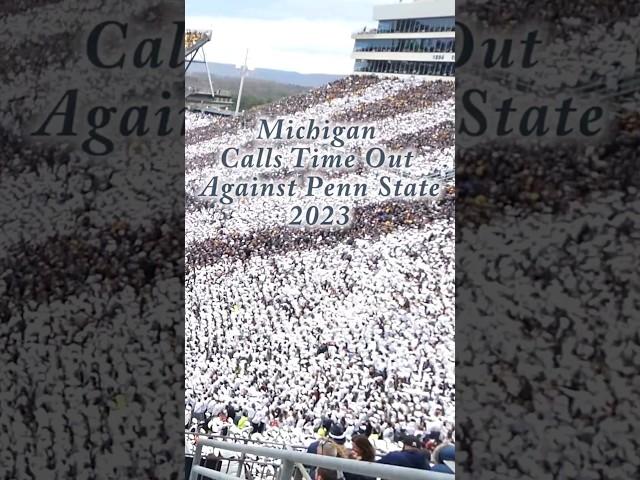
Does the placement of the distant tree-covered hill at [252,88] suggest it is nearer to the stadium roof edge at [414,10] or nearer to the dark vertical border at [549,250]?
the stadium roof edge at [414,10]

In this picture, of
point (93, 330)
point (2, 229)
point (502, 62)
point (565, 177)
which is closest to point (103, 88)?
point (2, 229)

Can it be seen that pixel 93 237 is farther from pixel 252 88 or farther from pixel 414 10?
pixel 252 88

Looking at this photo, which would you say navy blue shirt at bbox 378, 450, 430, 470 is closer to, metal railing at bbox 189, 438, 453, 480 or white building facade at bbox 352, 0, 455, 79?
metal railing at bbox 189, 438, 453, 480

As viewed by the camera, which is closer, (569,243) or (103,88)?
(569,243)

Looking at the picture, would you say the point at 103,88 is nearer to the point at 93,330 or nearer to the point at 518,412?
the point at 93,330

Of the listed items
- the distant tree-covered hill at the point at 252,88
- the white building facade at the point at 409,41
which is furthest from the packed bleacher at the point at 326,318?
the distant tree-covered hill at the point at 252,88

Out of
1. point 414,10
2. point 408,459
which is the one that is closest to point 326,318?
point 408,459

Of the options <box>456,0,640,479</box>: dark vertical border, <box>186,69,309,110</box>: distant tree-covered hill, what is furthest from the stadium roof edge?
<box>456,0,640,479</box>: dark vertical border
